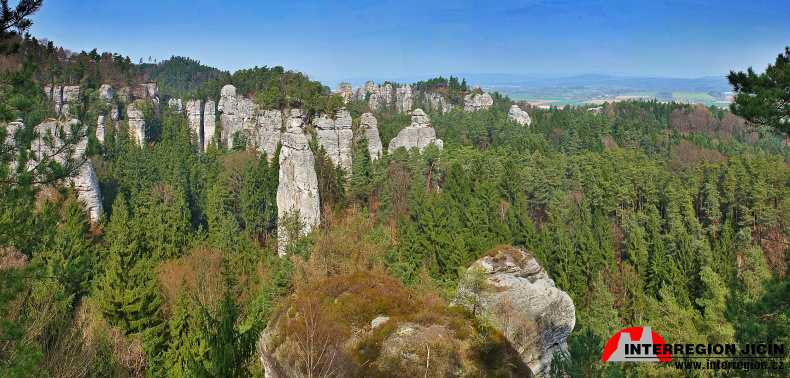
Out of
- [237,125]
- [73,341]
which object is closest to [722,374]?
[73,341]

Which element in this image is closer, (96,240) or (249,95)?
(96,240)

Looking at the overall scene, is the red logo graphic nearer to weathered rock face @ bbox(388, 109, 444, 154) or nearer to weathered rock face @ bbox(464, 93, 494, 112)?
weathered rock face @ bbox(388, 109, 444, 154)

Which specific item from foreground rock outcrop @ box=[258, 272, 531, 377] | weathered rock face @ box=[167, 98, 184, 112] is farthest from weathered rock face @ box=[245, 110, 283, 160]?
foreground rock outcrop @ box=[258, 272, 531, 377]

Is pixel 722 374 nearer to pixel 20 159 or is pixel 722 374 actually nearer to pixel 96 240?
pixel 20 159

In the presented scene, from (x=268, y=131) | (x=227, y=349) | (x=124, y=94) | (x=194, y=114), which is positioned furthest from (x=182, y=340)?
(x=124, y=94)

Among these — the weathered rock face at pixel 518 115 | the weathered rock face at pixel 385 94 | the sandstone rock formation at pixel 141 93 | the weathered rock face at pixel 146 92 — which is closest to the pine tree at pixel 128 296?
the sandstone rock formation at pixel 141 93

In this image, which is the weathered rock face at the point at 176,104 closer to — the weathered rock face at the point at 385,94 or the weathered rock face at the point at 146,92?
the weathered rock face at the point at 146,92
